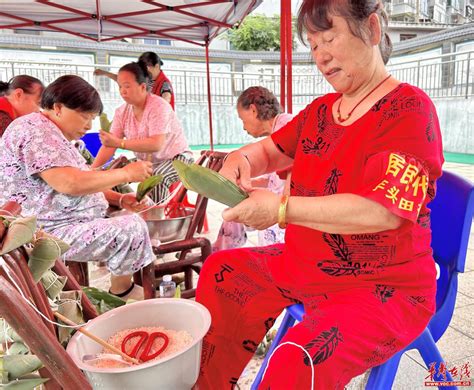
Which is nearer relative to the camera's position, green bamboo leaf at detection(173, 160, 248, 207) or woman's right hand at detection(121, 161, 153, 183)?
green bamboo leaf at detection(173, 160, 248, 207)

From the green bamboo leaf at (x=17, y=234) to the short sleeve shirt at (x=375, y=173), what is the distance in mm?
657

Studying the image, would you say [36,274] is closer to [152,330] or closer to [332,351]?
[152,330]

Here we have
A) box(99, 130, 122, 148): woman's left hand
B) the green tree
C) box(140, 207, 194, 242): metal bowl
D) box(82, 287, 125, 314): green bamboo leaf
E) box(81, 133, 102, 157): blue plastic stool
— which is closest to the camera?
box(82, 287, 125, 314): green bamboo leaf

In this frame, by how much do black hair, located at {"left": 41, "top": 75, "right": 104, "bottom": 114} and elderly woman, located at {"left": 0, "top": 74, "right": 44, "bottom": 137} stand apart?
4.07 ft

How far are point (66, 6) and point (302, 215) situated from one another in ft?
13.2

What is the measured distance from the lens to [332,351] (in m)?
0.87

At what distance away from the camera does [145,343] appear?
89 centimetres

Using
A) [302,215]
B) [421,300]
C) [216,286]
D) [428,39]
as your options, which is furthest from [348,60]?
[428,39]

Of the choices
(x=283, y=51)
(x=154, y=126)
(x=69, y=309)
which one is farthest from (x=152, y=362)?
(x=283, y=51)

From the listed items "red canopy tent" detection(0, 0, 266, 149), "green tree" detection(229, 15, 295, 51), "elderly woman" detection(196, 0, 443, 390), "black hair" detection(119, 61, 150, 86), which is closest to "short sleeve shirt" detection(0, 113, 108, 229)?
"elderly woman" detection(196, 0, 443, 390)

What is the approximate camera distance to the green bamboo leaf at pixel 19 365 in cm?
72

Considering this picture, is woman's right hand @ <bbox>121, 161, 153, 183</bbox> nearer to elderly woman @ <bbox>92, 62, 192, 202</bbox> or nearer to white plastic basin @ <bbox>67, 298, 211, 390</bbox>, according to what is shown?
elderly woman @ <bbox>92, 62, 192, 202</bbox>

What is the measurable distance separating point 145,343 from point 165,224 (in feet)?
4.62

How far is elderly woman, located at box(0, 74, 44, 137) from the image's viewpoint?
115 inches
